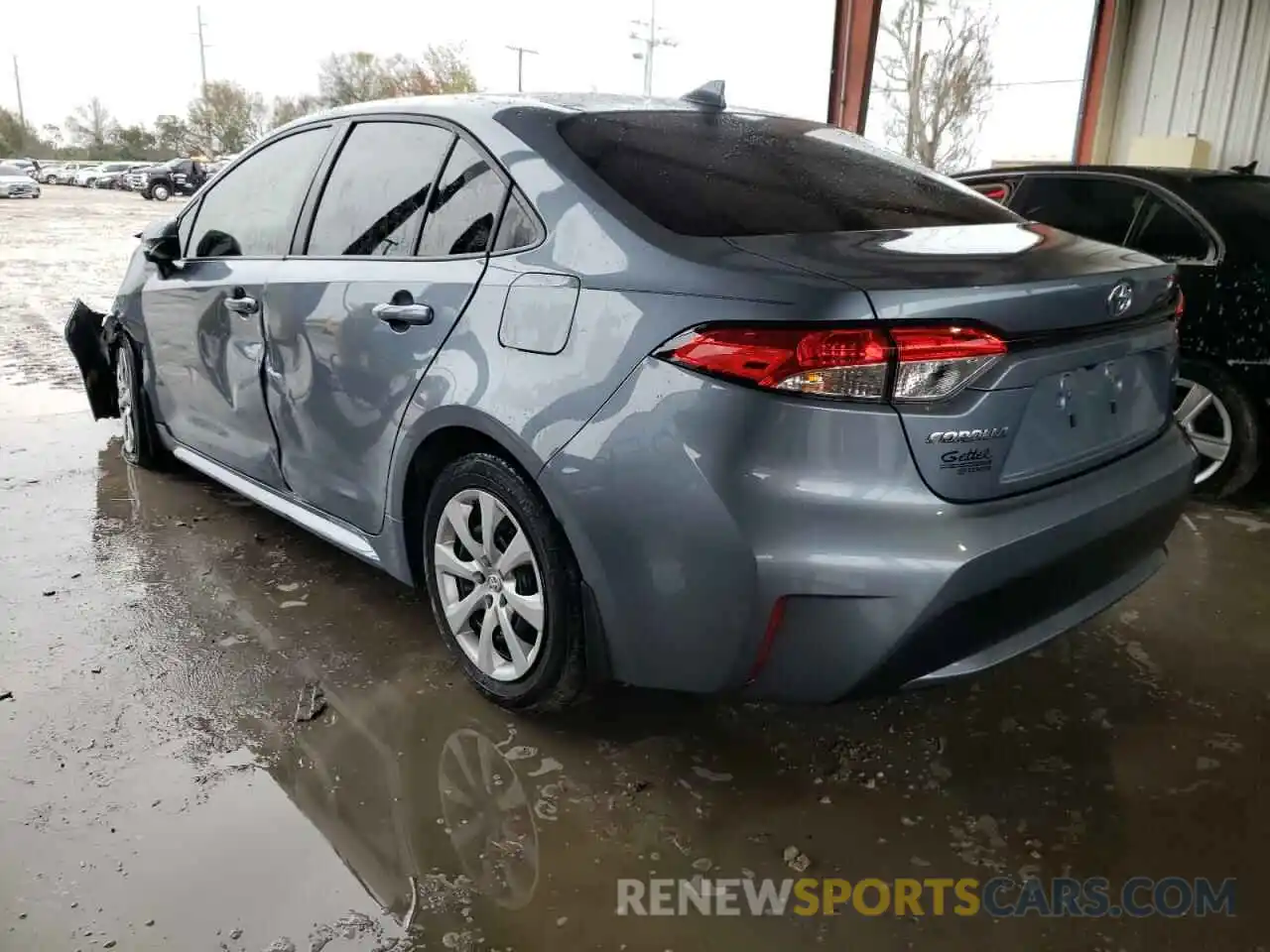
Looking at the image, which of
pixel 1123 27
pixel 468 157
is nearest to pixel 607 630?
pixel 468 157

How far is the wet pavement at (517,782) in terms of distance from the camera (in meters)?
1.76

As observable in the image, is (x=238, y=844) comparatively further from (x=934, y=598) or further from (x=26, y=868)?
(x=934, y=598)

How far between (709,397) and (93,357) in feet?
13.0

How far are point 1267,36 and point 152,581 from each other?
8.63m

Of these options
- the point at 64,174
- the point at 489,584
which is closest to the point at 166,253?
the point at 489,584

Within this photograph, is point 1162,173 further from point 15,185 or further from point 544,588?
point 15,185

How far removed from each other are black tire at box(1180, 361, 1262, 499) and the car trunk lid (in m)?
2.12

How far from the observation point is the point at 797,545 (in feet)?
Answer: 5.64

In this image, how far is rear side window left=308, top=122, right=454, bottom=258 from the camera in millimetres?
2451

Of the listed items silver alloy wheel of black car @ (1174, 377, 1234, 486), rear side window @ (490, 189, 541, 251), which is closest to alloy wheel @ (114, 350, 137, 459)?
rear side window @ (490, 189, 541, 251)

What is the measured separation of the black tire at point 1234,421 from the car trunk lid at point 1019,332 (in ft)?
6.94

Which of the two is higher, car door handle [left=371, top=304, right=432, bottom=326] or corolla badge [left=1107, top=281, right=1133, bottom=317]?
corolla badge [left=1107, top=281, right=1133, bottom=317]

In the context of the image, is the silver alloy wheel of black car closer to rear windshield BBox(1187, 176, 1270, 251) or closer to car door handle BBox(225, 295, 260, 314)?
rear windshield BBox(1187, 176, 1270, 251)

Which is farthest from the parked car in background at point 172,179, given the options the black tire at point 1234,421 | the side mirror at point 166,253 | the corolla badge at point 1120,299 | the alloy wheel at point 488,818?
the corolla badge at point 1120,299
